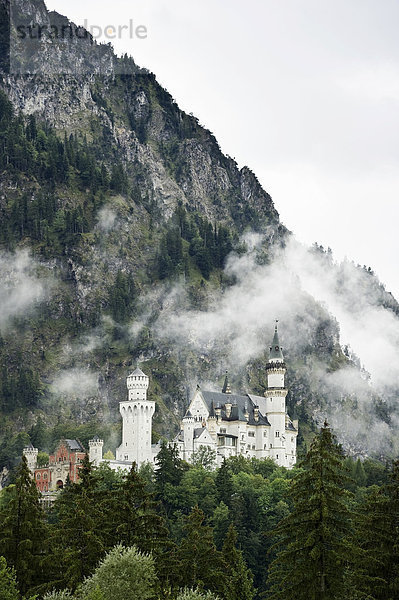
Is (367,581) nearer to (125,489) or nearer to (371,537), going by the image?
(371,537)

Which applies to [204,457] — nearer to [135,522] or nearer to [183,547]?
[183,547]

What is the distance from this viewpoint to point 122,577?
5716cm

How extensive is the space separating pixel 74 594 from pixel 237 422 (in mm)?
104431

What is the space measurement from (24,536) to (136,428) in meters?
85.3

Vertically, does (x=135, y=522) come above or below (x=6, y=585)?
above

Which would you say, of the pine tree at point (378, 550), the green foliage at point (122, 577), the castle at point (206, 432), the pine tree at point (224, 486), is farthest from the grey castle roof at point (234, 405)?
the pine tree at point (378, 550)

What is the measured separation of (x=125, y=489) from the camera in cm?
6638

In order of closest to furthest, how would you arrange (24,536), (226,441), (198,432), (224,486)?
(24,536) → (224,486) → (198,432) → (226,441)

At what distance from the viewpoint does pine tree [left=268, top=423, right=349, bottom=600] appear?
52.0 metres

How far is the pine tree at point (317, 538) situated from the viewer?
5200cm

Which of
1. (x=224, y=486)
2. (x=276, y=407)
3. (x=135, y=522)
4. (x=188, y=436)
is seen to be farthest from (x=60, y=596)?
(x=276, y=407)

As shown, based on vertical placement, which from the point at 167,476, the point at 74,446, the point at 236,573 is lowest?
the point at 236,573

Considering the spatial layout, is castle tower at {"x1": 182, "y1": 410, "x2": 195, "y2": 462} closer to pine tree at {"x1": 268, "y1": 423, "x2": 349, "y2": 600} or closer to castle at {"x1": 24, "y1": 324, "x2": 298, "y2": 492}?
castle at {"x1": 24, "y1": 324, "x2": 298, "y2": 492}

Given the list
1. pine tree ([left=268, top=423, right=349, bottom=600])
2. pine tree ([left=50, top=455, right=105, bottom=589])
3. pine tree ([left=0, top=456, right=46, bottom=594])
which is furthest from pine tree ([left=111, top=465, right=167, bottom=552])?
pine tree ([left=268, top=423, right=349, bottom=600])
